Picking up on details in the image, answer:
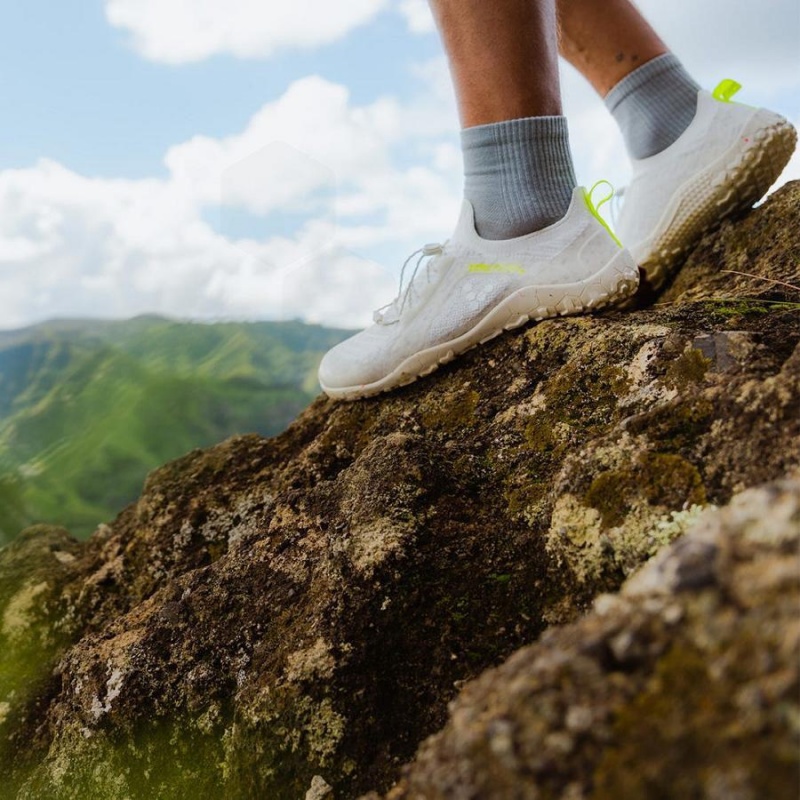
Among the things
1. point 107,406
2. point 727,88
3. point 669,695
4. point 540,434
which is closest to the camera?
point 669,695

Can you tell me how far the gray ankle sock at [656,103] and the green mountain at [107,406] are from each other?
4.67 ft

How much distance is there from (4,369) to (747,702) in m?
2.52

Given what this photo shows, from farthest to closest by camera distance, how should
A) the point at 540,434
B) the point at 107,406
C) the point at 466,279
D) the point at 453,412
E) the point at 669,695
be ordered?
the point at 107,406 < the point at 466,279 < the point at 453,412 < the point at 540,434 < the point at 669,695

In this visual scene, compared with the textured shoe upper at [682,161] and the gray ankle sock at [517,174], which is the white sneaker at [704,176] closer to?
Result: the textured shoe upper at [682,161]

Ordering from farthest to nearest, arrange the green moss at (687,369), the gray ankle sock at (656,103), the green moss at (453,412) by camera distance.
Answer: the gray ankle sock at (656,103) → the green moss at (453,412) → the green moss at (687,369)

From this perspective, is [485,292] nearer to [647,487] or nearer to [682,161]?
[682,161]

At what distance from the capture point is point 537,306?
173 cm

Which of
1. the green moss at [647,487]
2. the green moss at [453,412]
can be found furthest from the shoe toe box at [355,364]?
the green moss at [647,487]

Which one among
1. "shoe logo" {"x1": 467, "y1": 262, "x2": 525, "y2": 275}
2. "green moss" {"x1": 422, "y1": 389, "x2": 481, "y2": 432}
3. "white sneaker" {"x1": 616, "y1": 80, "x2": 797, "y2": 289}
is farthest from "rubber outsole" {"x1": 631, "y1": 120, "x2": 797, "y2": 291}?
"green moss" {"x1": 422, "y1": 389, "x2": 481, "y2": 432}

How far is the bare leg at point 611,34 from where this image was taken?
7.29 ft

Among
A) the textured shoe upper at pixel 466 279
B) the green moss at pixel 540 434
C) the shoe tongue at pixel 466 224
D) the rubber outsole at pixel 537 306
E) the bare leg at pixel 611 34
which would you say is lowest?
the green moss at pixel 540 434

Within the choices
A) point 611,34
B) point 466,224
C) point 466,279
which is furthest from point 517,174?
point 611,34

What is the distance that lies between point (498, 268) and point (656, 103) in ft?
2.88

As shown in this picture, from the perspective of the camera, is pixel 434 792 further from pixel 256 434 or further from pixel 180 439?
pixel 180 439
